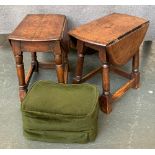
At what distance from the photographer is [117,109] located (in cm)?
202

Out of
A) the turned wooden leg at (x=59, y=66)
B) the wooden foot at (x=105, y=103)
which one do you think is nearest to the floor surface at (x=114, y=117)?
the wooden foot at (x=105, y=103)

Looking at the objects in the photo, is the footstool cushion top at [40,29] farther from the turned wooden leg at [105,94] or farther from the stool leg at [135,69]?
the stool leg at [135,69]

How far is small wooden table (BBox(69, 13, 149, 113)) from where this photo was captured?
174cm

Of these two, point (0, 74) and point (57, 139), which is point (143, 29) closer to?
point (57, 139)

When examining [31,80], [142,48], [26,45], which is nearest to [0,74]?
[31,80]

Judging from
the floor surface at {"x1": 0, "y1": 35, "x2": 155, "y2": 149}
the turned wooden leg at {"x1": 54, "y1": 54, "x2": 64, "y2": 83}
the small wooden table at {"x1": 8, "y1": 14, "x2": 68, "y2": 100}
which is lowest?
the floor surface at {"x1": 0, "y1": 35, "x2": 155, "y2": 149}

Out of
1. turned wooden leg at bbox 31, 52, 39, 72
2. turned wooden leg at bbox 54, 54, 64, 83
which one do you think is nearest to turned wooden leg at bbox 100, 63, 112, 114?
turned wooden leg at bbox 54, 54, 64, 83

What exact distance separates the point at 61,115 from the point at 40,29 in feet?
2.45

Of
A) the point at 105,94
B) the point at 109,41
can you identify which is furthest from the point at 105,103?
the point at 109,41

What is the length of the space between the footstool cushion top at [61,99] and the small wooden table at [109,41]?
0.23 meters

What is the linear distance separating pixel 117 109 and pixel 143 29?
660mm

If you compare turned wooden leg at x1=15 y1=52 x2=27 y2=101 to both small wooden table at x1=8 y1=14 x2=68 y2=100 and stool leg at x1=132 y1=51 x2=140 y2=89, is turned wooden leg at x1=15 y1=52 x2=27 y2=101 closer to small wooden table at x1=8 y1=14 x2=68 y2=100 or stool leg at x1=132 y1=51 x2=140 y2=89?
small wooden table at x1=8 y1=14 x2=68 y2=100

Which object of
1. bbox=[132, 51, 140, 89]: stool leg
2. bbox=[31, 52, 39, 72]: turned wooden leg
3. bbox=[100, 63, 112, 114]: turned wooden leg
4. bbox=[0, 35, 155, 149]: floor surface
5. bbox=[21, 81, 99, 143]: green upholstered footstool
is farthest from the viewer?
bbox=[31, 52, 39, 72]: turned wooden leg

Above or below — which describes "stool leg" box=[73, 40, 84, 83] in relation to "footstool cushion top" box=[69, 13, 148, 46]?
below
